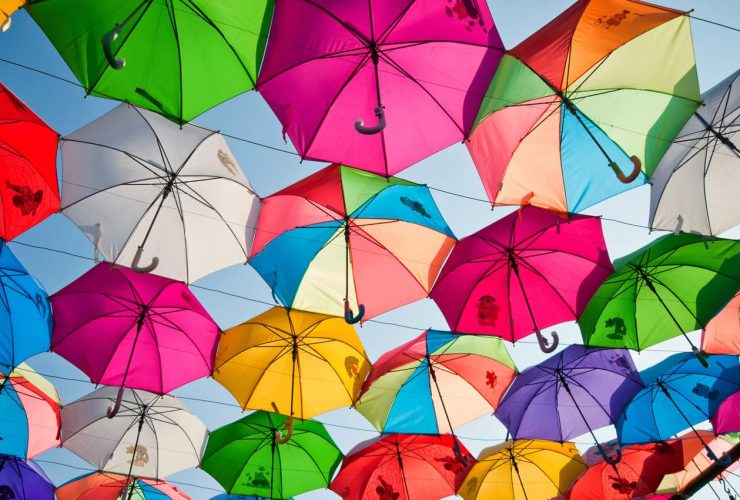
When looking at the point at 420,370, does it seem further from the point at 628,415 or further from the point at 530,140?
the point at 530,140

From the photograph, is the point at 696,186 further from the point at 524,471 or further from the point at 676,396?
the point at 524,471

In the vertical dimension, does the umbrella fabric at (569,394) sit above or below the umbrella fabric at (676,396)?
above

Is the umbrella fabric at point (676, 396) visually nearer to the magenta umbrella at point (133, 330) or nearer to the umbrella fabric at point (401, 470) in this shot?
the umbrella fabric at point (401, 470)

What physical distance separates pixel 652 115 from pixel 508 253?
265 centimetres

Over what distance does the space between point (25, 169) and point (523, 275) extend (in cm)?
690

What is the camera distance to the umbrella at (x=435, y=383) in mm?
9352

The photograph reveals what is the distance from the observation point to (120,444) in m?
10.8

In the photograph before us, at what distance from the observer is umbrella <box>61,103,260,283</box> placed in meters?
7.09

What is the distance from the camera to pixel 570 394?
995cm

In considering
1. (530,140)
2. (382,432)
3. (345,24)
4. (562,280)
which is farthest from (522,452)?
(345,24)

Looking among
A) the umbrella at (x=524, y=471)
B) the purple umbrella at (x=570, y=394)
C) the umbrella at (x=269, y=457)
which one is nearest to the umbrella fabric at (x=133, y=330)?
the umbrella at (x=269, y=457)

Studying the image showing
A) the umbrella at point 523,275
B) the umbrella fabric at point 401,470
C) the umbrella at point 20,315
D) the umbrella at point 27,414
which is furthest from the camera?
the umbrella fabric at point 401,470

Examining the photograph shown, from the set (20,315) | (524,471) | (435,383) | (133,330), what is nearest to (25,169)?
(20,315)

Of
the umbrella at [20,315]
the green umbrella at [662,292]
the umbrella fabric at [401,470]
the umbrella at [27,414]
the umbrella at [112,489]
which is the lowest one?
the umbrella fabric at [401,470]
